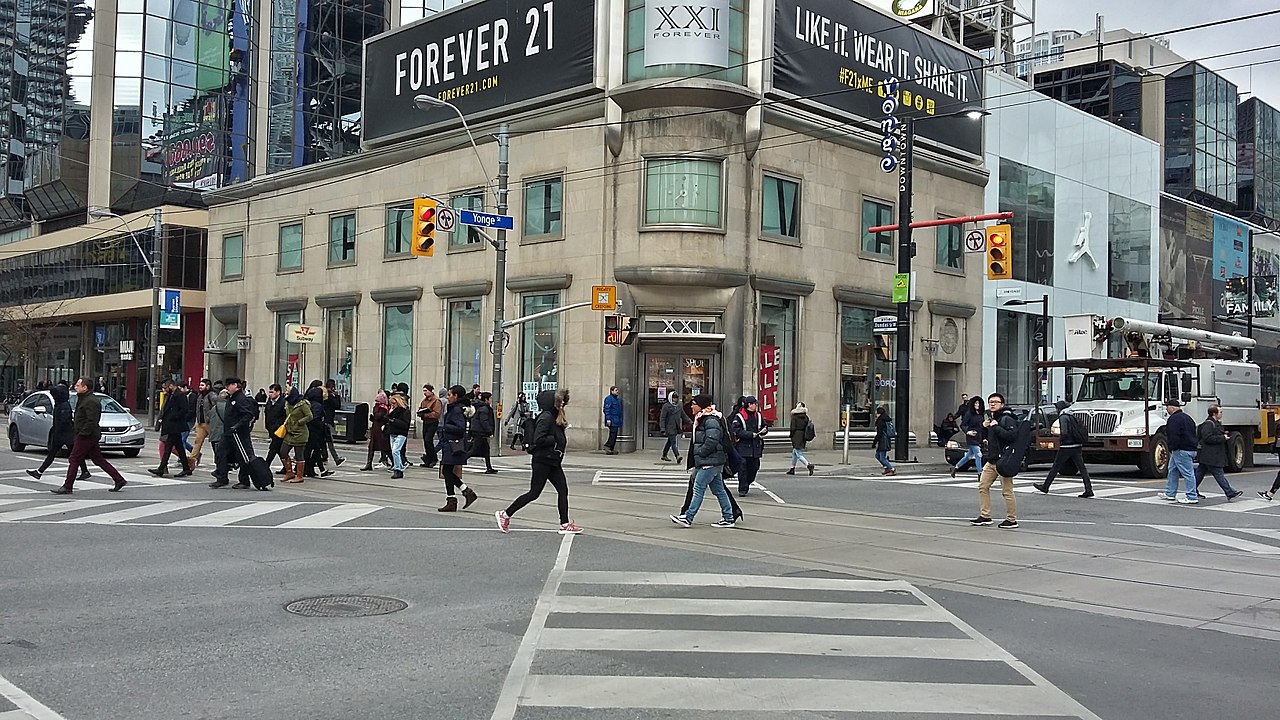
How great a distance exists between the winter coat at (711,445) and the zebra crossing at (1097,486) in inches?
366

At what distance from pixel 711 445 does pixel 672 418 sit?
547 inches

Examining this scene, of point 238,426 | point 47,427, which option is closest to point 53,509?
point 238,426

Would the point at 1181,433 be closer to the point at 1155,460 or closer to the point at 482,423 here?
the point at 1155,460

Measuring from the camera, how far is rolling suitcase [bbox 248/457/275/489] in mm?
17375

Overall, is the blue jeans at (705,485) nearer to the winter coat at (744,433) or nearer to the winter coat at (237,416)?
the winter coat at (744,433)

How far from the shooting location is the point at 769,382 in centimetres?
3078

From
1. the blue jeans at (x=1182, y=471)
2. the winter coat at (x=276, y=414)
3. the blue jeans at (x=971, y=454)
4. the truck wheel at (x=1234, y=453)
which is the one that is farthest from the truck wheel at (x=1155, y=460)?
the winter coat at (x=276, y=414)

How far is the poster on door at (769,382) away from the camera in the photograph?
30.6 metres

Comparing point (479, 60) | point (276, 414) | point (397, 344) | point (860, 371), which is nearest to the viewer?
point (276, 414)

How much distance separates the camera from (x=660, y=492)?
62.5ft

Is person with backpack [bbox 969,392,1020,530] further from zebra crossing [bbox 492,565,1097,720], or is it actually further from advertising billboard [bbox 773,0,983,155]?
advertising billboard [bbox 773,0,983,155]

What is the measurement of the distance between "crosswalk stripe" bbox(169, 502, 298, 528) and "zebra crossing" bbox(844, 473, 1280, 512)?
12665 millimetres

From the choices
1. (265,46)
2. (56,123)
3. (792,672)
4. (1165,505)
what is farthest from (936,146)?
(56,123)

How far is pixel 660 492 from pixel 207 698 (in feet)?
44.5
